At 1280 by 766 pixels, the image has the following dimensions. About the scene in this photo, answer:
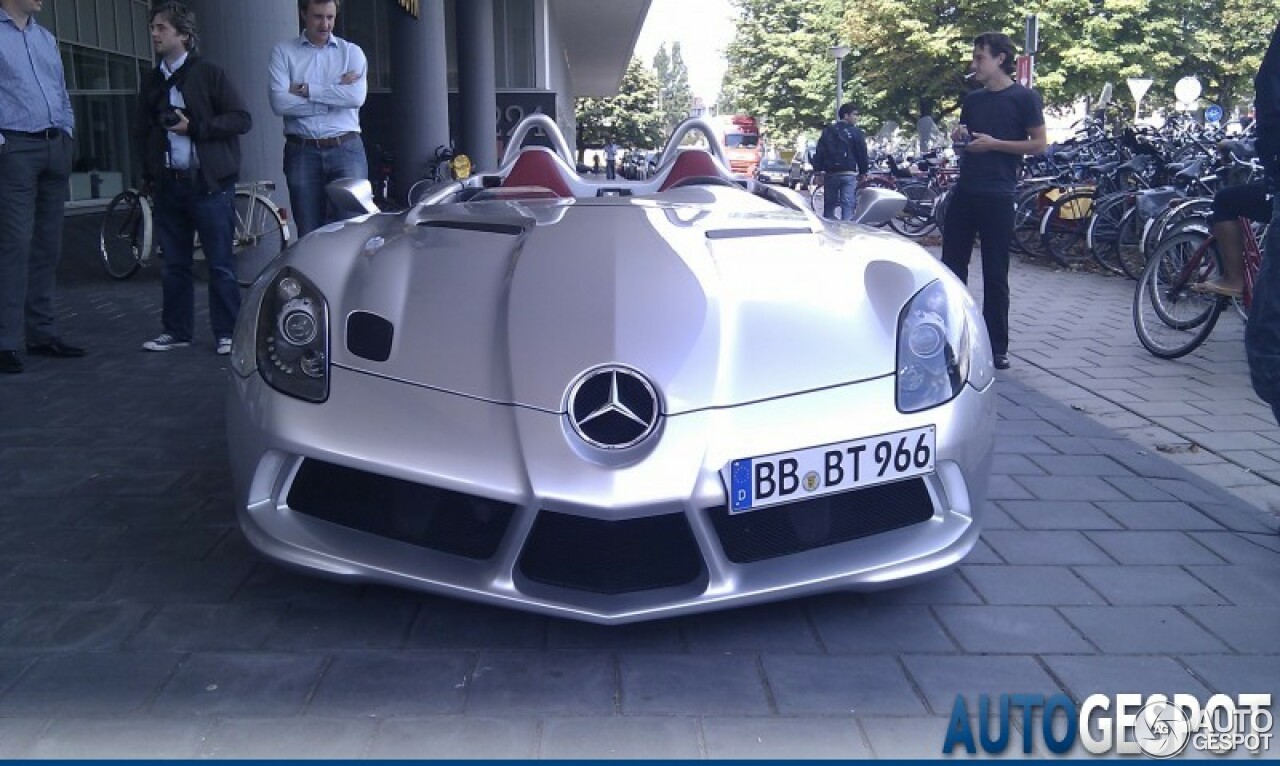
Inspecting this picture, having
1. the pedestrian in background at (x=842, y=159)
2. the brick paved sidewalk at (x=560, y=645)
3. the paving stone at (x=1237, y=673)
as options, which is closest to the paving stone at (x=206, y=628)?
the brick paved sidewalk at (x=560, y=645)

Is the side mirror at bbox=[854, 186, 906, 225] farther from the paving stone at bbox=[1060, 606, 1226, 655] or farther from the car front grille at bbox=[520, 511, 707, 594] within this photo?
the car front grille at bbox=[520, 511, 707, 594]

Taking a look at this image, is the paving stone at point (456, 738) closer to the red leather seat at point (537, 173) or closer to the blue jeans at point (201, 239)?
the red leather seat at point (537, 173)

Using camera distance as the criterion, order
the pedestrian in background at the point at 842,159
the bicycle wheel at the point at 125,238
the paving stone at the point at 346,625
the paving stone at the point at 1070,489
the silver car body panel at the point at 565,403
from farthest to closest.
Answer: the pedestrian in background at the point at 842,159, the bicycle wheel at the point at 125,238, the paving stone at the point at 1070,489, the paving stone at the point at 346,625, the silver car body panel at the point at 565,403

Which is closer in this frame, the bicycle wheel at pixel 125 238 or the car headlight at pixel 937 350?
the car headlight at pixel 937 350

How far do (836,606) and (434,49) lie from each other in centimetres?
1382

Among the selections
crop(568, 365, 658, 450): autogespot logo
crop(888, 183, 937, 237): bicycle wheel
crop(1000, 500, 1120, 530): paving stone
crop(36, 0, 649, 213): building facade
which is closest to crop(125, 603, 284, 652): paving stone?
crop(568, 365, 658, 450): autogespot logo

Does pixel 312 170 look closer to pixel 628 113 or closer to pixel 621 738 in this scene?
pixel 621 738

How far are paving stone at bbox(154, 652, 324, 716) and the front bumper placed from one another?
9.4 inches

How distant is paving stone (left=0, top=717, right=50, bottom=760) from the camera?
229cm

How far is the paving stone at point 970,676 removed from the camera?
2.60 meters

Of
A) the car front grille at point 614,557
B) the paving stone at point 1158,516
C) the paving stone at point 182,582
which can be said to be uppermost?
the car front grille at point 614,557

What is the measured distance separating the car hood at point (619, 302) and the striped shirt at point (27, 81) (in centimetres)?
328

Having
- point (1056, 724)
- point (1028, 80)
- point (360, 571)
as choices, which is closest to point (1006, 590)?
point (1056, 724)

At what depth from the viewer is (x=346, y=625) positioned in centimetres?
292
